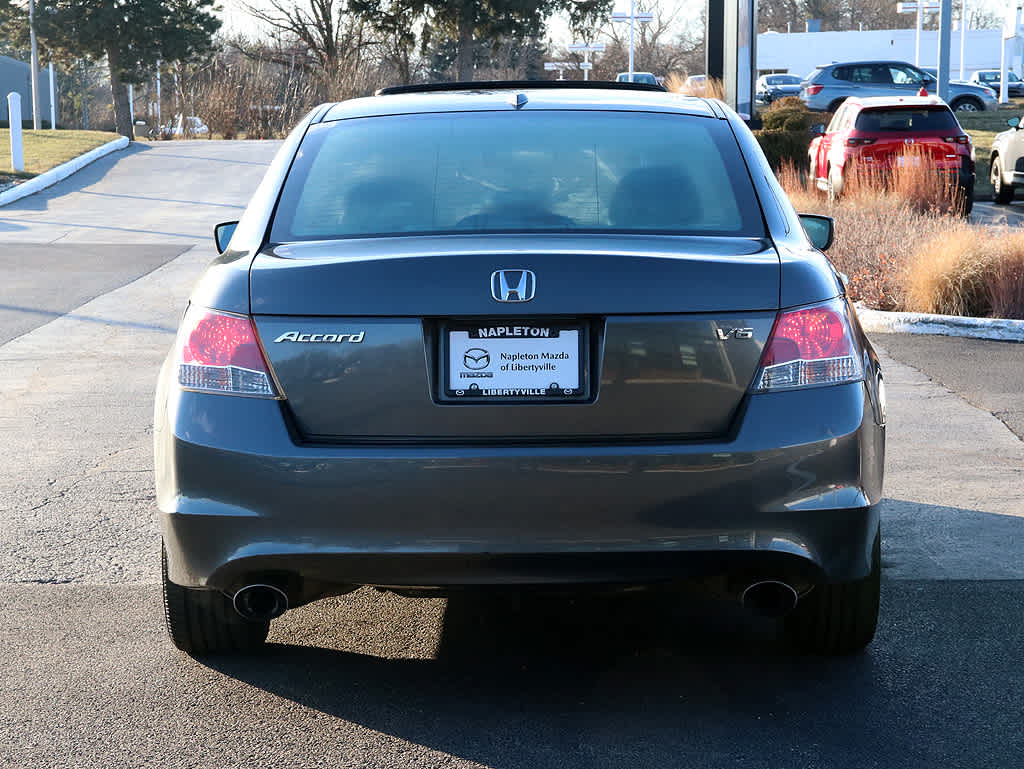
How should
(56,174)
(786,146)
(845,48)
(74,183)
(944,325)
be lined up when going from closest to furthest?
(944,325)
(786,146)
(74,183)
(56,174)
(845,48)

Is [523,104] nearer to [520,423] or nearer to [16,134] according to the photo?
[520,423]

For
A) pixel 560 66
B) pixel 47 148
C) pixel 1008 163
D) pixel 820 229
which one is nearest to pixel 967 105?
pixel 560 66

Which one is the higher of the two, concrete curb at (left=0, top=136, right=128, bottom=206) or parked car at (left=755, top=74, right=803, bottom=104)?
parked car at (left=755, top=74, right=803, bottom=104)

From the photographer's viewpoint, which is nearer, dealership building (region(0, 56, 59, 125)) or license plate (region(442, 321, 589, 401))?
license plate (region(442, 321, 589, 401))

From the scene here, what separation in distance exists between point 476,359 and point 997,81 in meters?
65.4

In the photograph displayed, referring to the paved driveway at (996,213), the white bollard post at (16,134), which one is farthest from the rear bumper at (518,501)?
the white bollard post at (16,134)

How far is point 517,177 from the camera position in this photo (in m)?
3.85

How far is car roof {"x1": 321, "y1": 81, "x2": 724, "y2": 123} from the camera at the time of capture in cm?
421

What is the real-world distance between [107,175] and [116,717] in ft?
78.5

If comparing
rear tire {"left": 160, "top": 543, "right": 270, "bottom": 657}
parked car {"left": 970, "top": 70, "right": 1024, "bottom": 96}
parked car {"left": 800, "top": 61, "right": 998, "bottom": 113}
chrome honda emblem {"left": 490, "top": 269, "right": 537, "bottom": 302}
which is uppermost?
parked car {"left": 970, "top": 70, "right": 1024, "bottom": 96}

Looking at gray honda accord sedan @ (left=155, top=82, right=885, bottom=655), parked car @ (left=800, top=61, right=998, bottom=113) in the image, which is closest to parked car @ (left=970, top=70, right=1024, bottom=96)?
parked car @ (left=800, top=61, right=998, bottom=113)

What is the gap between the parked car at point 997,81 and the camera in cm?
5897

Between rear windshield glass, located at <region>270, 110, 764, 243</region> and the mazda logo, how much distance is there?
54 centimetres

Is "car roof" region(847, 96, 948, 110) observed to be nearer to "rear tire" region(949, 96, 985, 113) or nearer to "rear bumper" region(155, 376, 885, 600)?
"rear bumper" region(155, 376, 885, 600)
